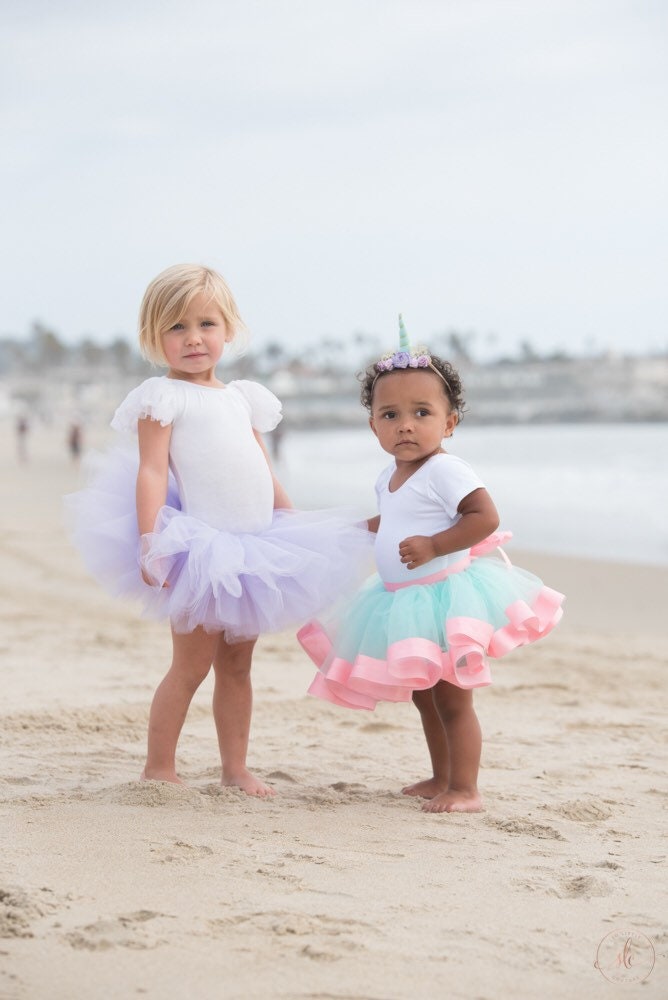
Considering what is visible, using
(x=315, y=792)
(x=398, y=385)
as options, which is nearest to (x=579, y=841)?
(x=315, y=792)

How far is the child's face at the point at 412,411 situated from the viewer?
3.72 metres

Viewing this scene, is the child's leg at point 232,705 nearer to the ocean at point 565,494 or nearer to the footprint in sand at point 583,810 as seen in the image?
the ocean at point 565,494

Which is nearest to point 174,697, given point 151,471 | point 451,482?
point 151,471

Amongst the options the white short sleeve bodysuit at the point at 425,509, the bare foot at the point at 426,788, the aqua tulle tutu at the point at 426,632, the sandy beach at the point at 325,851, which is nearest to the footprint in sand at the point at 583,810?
the sandy beach at the point at 325,851

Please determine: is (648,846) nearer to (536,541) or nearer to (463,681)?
(463,681)

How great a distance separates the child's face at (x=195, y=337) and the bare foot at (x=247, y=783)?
1.31 m

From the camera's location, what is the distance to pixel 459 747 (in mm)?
3691

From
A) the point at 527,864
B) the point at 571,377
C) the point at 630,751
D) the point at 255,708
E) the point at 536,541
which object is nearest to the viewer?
the point at 527,864

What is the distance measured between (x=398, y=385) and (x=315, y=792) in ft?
4.36

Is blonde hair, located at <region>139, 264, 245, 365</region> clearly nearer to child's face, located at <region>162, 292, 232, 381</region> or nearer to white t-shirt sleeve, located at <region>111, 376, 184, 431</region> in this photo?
child's face, located at <region>162, 292, 232, 381</region>

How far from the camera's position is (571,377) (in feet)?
458

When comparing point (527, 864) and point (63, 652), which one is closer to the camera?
point (527, 864)

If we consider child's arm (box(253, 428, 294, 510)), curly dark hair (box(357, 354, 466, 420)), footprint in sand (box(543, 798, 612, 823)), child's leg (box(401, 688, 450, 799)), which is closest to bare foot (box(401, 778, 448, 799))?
child's leg (box(401, 688, 450, 799))

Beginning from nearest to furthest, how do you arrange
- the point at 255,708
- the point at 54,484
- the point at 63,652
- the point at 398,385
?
1. the point at 398,385
2. the point at 255,708
3. the point at 63,652
4. the point at 54,484
